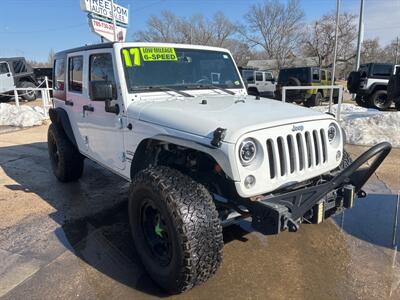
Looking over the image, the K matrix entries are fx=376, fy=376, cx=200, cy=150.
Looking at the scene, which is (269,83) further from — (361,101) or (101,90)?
(101,90)

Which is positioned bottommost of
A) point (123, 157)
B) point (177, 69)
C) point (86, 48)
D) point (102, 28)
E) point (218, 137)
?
point (123, 157)

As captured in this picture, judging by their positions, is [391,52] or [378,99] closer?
[378,99]

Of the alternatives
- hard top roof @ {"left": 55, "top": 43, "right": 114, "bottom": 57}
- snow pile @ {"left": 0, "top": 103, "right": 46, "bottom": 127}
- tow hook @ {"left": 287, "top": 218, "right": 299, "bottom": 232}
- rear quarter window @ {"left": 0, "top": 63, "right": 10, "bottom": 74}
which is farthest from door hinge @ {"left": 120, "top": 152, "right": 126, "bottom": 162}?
rear quarter window @ {"left": 0, "top": 63, "right": 10, "bottom": 74}

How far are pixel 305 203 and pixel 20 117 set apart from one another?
37.3ft

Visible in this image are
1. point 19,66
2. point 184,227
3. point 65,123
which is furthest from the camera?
point 19,66

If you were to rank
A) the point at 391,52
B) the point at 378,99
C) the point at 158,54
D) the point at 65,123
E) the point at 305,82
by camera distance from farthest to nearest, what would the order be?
1. the point at 391,52
2. the point at 305,82
3. the point at 378,99
4. the point at 65,123
5. the point at 158,54

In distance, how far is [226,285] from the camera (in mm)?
3119

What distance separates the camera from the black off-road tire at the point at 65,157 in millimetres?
5559

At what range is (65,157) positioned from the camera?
5.57 m

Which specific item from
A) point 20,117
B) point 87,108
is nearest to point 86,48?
point 87,108

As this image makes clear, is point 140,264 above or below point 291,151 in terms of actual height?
below

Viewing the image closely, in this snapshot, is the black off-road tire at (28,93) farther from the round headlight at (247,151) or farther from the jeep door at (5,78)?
the round headlight at (247,151)

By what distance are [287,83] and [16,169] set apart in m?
14.2

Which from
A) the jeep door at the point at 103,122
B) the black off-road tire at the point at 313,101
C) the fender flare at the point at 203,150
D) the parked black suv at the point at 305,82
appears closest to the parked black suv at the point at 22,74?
the parked black suv at the point at 305,82
